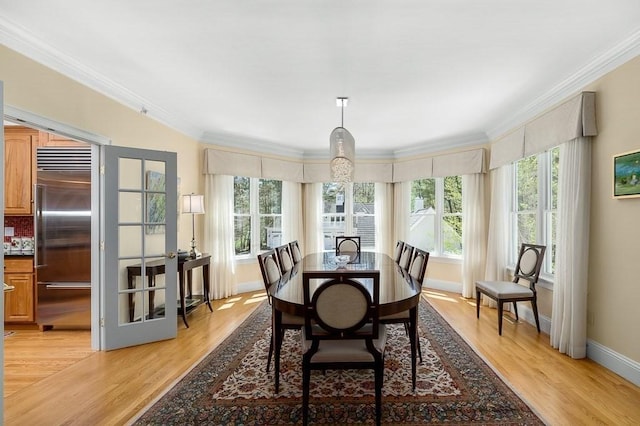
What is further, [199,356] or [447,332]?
[447,332]

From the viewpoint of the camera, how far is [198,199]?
439 cm

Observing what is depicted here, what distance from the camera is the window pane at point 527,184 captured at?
407 centimetres

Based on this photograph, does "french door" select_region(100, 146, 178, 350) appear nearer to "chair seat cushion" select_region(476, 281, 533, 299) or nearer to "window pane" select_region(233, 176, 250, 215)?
"window pane" select_region(233, 176, 250, 215)

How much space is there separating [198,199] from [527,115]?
4357 millimetres

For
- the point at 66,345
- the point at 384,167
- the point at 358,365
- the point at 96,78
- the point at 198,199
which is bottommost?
the point at 66,345

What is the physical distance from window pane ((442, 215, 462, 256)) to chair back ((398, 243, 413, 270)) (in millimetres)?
2199

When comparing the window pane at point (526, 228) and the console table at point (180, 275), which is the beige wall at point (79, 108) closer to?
the console table at point (180, 275)

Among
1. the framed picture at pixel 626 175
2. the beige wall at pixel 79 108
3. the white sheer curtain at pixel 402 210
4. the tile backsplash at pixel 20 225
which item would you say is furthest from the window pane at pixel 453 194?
the tile backsplash at pixel 20 225

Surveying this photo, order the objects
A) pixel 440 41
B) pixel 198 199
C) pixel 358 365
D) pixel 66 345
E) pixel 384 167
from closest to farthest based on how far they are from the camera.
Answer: pixel 358 365, pixel 440 41, pixel 66 345, pixel 198 199, pixel 384 167

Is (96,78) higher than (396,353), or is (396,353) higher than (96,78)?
(96,78)

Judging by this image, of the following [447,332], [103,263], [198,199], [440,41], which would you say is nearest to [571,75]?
[440,41]

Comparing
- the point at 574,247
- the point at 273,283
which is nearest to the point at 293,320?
the point at 273,283

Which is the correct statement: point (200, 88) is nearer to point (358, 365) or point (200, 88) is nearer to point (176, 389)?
point (176, 389)

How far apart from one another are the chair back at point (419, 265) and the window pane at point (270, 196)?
10.8 feet
